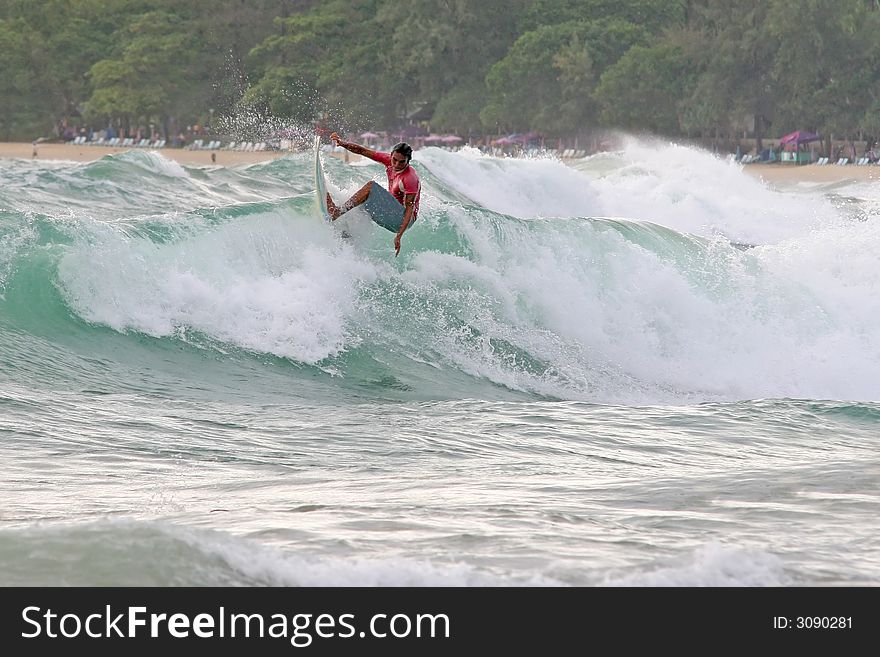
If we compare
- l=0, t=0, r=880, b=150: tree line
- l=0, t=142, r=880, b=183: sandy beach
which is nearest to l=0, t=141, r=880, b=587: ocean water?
l=0, t=142, r=880, b=183: sandy beach

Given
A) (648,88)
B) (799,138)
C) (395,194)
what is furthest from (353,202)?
(648,88)

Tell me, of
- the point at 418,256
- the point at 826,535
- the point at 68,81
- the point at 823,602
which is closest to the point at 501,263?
the point at 418,256

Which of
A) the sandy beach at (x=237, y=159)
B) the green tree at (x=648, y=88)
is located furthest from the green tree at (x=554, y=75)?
the sandy beach at (x=237, y=159)

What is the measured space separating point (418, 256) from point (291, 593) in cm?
850

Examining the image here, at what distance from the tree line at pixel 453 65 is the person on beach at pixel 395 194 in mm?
57219

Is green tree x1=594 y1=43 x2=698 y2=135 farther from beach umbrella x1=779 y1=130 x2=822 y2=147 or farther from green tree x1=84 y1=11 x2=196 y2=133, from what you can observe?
green tree x1=84 y1=11 x2=196 y2=133

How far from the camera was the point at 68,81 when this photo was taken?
82.0 meters

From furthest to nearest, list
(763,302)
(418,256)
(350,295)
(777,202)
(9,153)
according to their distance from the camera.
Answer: (9,153)
(777,202)
(763,302)
(418,256)
(350,295)

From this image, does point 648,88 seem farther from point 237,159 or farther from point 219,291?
point 219,291

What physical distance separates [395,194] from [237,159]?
58.3 m

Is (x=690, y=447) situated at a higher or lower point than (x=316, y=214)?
lower

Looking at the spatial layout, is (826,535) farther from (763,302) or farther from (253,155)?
(253,155)

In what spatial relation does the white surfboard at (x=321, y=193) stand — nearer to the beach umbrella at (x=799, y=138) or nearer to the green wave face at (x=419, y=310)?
the green wave face at (x=419, y=310)

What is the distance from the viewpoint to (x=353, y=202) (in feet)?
40.7
